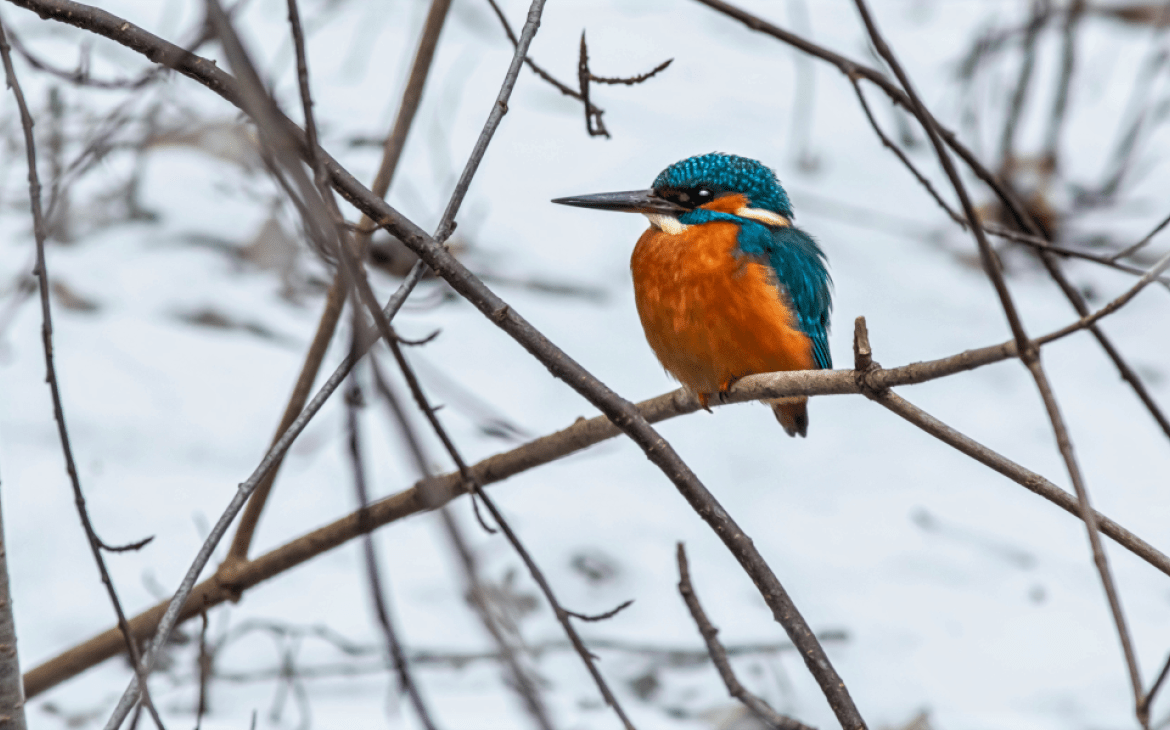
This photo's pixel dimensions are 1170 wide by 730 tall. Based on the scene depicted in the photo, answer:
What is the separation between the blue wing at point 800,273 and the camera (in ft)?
7.41

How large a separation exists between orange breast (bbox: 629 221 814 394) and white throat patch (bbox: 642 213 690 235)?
0.20 ft

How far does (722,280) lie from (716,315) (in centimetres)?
8

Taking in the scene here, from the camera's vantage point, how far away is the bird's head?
2.42m

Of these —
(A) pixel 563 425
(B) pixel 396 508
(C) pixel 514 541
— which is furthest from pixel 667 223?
(A) pixel 563 425

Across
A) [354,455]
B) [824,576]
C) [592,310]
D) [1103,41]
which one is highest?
[1103,41]

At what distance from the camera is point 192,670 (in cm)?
261

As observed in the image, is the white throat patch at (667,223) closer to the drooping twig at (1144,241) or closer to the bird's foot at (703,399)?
the bird's foot at (703,399)

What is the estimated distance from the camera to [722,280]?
7.18ft

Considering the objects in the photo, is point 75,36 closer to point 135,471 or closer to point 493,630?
point 135,471

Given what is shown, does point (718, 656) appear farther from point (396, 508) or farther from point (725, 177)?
point (725, 177)

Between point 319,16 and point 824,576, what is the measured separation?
402 centimetres

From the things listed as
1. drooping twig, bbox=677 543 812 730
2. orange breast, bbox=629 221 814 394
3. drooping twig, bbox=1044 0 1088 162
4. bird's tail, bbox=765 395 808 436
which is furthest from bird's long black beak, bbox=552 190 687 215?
drooping twig, bbox=1044 0 1088 162

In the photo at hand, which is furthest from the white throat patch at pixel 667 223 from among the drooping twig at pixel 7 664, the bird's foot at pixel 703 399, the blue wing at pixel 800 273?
the drooping twig at pixel 7 664

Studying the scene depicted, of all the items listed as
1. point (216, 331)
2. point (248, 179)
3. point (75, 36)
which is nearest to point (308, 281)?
point (216, 331)
